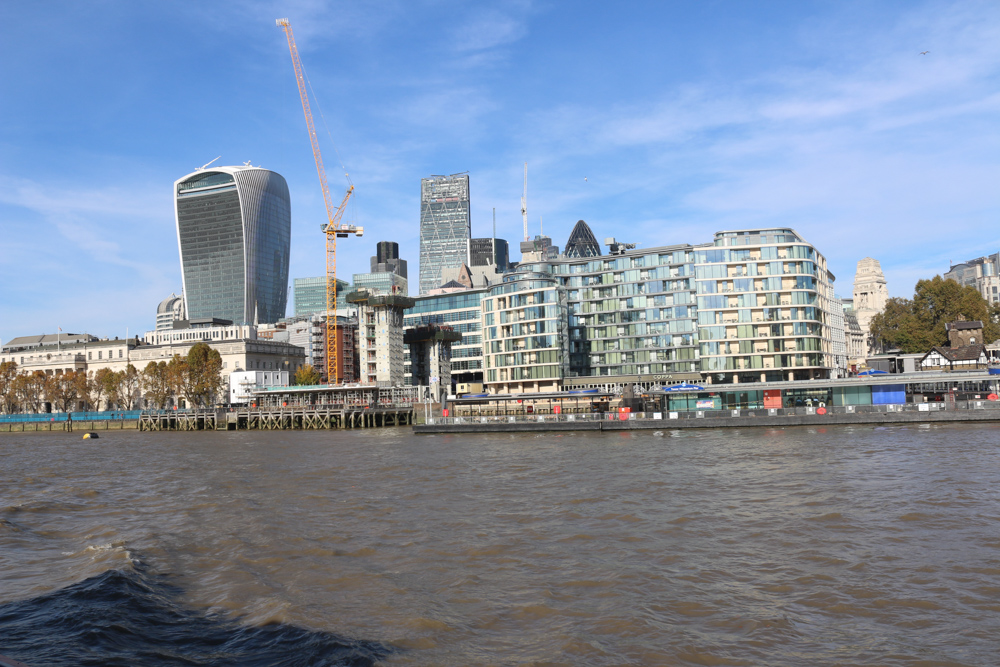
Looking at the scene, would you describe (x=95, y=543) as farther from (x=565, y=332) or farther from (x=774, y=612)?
(x=565, y=332)

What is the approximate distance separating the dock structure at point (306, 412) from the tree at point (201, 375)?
10.1 m

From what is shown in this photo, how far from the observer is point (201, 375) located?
144625 mm

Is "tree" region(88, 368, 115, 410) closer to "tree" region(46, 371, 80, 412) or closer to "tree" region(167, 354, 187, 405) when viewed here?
"tree" region(46, 371, 80, 412)

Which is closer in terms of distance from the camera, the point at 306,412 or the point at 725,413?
the point at 725,413

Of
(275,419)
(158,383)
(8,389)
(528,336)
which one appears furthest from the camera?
(8,389)

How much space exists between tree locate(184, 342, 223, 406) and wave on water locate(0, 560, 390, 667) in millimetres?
135383

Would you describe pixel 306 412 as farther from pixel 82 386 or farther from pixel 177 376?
pixel 82 386

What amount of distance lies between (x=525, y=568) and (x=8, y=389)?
194 metres

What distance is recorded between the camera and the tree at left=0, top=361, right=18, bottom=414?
162 m

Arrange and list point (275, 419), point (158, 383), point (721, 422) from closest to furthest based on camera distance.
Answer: point (721, 422)
point (275, 419)
point (158, 383)

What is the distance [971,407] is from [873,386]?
9728mm

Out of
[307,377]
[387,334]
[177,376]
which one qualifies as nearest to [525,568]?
[387,334]

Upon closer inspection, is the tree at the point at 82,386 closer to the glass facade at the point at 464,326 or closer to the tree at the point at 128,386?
the tree at the point at 128,386

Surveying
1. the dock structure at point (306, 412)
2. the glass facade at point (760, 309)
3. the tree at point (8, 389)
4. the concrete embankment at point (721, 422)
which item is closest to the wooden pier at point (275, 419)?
the dock structure at point (306, 412)
